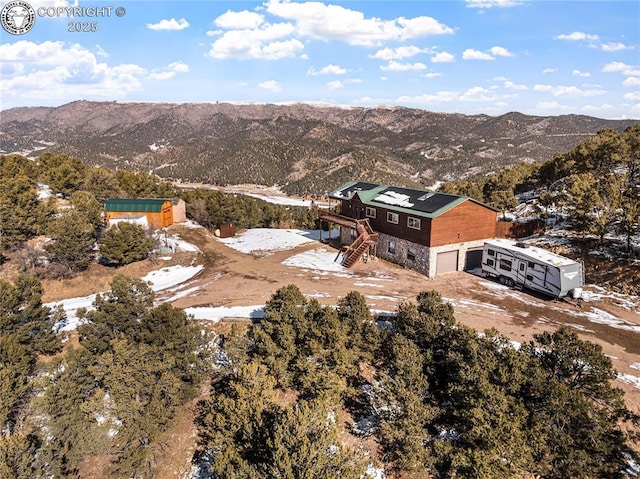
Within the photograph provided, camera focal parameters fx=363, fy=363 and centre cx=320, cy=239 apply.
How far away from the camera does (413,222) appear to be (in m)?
29.5

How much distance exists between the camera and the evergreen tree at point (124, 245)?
29344 mm

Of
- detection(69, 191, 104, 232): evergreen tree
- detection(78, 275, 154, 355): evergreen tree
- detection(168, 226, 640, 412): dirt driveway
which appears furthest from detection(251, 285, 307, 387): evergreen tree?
detection(69, 191, 104, 232): evergreen tree

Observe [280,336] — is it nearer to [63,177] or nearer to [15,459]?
[15,459]

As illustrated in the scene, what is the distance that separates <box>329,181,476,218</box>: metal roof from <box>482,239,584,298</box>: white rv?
4.45 m

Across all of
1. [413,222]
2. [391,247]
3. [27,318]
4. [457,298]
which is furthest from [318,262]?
[27,318]

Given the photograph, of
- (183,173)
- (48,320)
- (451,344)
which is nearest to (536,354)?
(451,344)

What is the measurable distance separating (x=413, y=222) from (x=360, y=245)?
17.1ft

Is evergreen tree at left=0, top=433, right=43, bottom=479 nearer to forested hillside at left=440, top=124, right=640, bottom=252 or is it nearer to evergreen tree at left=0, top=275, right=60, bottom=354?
evergreen tree at left=0, top=275, right=60, bottom=354

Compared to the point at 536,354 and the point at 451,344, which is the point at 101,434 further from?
the point at 536,354

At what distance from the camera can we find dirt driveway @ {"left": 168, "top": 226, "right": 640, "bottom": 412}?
18750 mm

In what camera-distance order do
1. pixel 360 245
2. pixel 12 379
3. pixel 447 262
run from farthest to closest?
1. pixel 360 245
2. pixel 447 262
3. pixel 12 379

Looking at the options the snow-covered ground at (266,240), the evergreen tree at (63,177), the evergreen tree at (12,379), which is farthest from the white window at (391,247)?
the evergreen tree at (63,177)

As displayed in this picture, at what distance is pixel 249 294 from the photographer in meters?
25.4

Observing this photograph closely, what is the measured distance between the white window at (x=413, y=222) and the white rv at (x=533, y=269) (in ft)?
17.2
